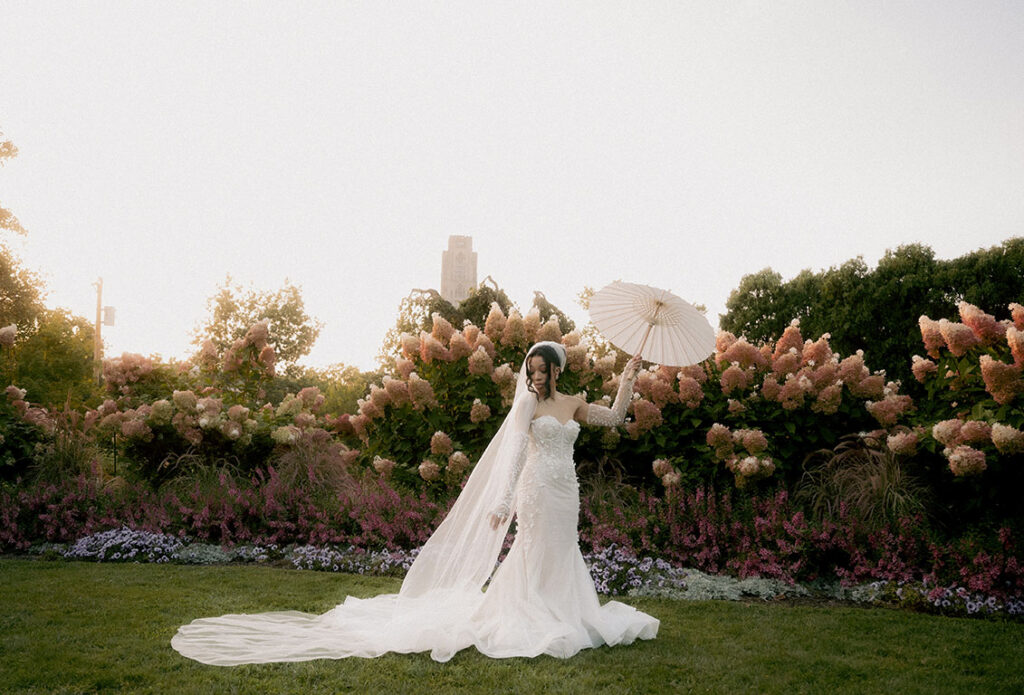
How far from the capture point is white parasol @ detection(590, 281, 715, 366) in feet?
17.6

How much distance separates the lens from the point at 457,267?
68.2ft

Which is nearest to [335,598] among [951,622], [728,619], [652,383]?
[728,619]

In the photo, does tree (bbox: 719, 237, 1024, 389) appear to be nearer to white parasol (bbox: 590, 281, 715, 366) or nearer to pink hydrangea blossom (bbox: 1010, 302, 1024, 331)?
pink hydrangea blossom (bbox: 1010, 302, 1024, 331)

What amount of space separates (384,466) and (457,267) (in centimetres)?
1268

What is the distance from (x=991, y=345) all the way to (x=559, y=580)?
4760 mm

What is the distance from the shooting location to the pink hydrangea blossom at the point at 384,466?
28.5 ft

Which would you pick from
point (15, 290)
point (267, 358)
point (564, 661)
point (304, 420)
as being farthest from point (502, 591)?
point (15, 290)

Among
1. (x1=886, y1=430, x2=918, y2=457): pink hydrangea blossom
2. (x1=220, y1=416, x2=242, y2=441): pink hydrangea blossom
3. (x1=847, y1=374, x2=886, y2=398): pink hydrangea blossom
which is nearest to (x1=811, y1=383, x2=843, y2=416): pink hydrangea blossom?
(x1=847, y1=374, x2=886, y2=398): pink hydrangea blossom

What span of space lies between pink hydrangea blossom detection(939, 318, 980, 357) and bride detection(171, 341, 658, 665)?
3.39m

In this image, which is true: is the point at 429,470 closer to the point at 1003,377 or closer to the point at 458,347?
the point at 458,347

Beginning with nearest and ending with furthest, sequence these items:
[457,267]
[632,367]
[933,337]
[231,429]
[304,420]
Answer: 1. [632,367]
2. [933,337]
3. [231,429]
4. [304,420]
5. [457,267]

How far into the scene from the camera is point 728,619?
18.2 ft

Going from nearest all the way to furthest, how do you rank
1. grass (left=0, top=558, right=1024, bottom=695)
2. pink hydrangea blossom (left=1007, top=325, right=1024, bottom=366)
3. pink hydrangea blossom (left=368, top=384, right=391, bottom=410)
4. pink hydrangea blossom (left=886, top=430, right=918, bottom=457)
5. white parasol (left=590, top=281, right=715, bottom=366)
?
1. grass (left=0, top=558, right=1024, bottom=695)
2. white parasol (left=590, top=281, right=715, bottom=366)
3. pink hydrangea blossom (left=1007, top=325, right=1024, bottom=366)
4. pink hydrangea blossom (left=886, top=430, right=918, bottom=457)
5. pink hydrangea blossom (left=368, top=384, right=391, bottom=410)

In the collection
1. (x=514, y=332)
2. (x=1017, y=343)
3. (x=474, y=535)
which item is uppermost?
(x=514, y=332)
